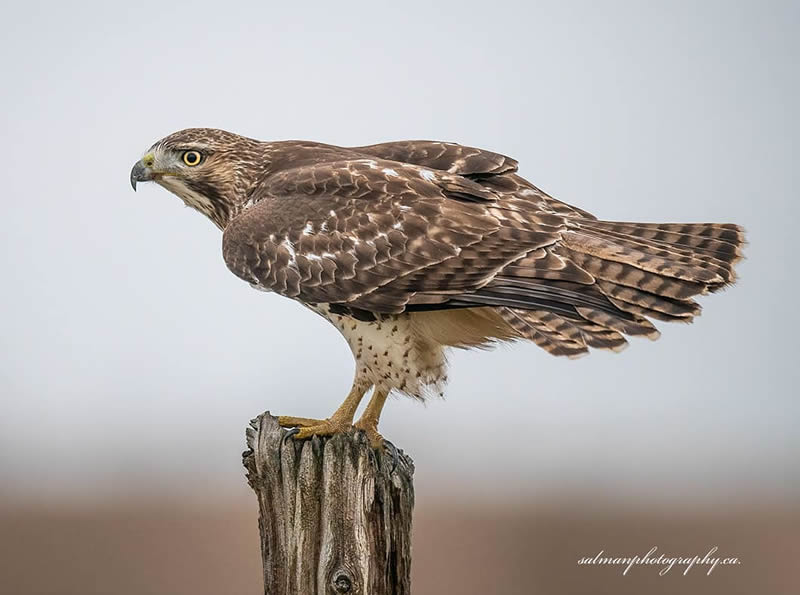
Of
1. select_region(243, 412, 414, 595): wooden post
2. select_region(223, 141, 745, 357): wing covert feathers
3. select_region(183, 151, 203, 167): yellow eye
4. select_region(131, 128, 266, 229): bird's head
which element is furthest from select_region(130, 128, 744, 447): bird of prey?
select_region(183, 151, 203, 167): yellow eye

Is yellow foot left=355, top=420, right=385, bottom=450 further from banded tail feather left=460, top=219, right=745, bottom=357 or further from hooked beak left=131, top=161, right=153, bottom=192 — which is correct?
hooked beak left=131, top=161, right=153, bottom=192

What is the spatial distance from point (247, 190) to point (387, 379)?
1.84 metres

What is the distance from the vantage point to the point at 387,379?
6223 mm

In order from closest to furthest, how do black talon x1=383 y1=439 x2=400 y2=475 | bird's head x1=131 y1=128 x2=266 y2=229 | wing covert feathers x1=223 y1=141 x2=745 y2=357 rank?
black talon x1=383 y1=439 x2=400 y2=475 < wing covert feathers x1=223 y1=141 x2=745 y2=357 < bird's head x1=131 y1=128 x2=266 y2=229

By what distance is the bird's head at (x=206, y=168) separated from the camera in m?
7.30

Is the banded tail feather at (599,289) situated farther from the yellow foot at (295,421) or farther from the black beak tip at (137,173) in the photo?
the black beak tip at (137,173)

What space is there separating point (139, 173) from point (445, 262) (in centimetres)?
264

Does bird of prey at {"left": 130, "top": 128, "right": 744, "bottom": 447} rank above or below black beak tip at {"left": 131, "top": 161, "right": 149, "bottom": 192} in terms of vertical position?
below

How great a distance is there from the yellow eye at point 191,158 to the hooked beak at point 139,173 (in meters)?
0.26

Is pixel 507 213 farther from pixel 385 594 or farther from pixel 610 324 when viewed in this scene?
pixel 385 594

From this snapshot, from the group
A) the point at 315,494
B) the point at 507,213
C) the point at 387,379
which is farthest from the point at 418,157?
the point at 315,494

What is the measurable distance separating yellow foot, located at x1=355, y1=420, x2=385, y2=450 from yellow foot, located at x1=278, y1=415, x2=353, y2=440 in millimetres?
97

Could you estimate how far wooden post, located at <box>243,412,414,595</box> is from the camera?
4.98 meters

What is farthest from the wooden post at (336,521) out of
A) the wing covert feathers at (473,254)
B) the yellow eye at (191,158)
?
the yellow eye at (191,158)
